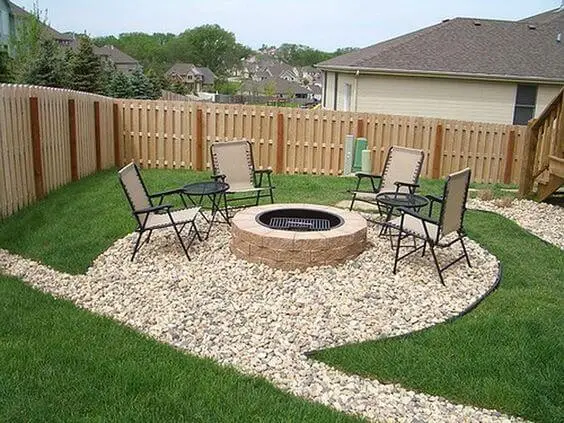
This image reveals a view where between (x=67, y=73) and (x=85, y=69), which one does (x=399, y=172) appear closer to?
(x=67, y=73)

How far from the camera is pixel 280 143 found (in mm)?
12008

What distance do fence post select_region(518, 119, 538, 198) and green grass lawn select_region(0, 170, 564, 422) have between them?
15.0ft

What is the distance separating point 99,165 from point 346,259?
724 centimetres

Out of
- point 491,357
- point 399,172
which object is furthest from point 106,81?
point 491,357

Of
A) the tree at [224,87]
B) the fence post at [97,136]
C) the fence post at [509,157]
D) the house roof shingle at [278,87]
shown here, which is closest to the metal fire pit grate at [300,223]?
the fence post at [97,136]

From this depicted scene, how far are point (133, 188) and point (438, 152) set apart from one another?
7.75m

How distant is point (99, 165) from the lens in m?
11.3

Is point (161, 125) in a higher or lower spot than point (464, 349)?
higher

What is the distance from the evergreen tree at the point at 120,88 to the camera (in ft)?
79.2

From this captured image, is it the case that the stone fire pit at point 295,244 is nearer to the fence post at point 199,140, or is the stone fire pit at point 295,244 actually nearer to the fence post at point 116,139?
the fence post at point 199,140

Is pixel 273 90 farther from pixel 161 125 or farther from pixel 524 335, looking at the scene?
pixel 524 335

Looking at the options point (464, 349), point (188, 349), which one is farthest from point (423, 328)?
point (188, 349)

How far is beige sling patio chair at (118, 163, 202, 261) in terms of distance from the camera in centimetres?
584

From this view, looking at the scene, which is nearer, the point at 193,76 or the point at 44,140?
the point at 44,140
